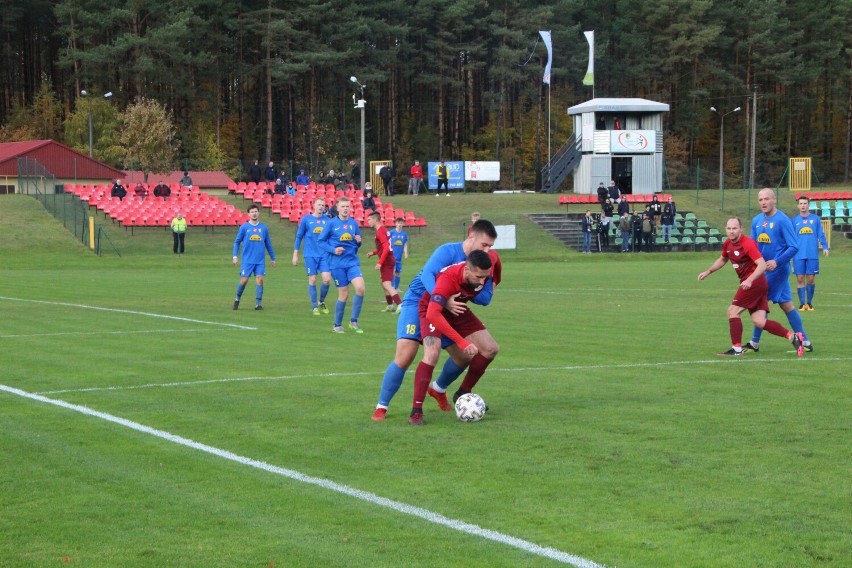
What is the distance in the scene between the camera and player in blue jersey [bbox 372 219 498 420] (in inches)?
388

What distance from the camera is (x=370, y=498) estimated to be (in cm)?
774

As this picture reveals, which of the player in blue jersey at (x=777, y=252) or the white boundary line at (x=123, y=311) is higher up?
the player in blue jersey at (x=777, y=252)

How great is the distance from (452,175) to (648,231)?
20.4m

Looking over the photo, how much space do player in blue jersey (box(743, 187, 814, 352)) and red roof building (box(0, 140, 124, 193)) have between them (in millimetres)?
53577

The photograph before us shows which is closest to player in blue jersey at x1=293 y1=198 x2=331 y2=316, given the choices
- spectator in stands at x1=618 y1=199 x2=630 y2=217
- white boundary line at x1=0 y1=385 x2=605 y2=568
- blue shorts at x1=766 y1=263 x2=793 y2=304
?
blue shorts at x1=766 y1=263 x2=793 y2=304

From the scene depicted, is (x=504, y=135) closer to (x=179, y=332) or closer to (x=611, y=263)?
(x=611, y=263)

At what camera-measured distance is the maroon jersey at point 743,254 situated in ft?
47.8

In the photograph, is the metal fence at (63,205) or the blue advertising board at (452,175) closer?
the metal fence at (63,205)

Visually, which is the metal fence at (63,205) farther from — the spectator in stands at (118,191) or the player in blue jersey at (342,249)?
the player in blue jersey at (342,249)

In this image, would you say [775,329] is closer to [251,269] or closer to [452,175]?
[251,269]

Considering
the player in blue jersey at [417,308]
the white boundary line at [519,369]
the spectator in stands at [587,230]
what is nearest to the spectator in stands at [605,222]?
the spectator in stands at [587,230]

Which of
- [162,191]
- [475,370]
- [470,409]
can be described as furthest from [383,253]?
[162,191]

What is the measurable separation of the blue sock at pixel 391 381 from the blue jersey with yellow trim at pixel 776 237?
724 cm

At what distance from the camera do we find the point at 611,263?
4491 centimetres
